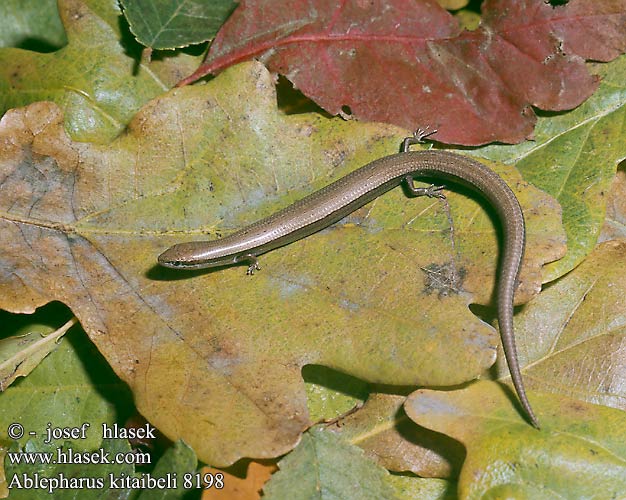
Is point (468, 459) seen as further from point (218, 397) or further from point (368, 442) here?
point (218, 397)

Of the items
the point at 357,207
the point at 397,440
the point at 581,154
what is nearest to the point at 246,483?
the point at 397,440

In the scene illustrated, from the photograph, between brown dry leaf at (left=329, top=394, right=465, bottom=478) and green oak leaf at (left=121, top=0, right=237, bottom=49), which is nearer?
brown dry leaf at (left=329, top=394, right=465, bottom=478)

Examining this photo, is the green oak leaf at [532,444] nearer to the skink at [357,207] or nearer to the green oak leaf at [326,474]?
the skink at [357,207]

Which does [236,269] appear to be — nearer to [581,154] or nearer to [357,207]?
[357,207]

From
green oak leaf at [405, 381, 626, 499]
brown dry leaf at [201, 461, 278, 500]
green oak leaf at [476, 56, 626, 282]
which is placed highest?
green oak leaf at [476, 56, 626, 282]

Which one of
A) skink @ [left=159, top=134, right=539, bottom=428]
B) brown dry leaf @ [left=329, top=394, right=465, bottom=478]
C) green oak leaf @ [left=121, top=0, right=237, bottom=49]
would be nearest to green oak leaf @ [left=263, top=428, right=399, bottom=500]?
brown dry leaf @ [left=329, top=394, right=465, bottom=478]

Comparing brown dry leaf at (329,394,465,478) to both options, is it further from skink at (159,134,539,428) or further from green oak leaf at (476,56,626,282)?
green oak leaf at (476,56,626,282)
